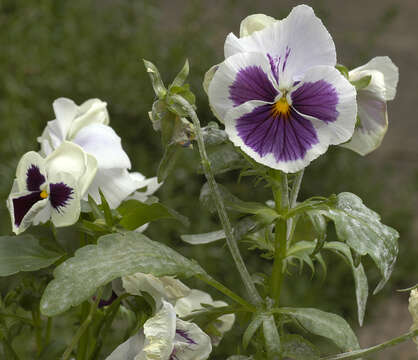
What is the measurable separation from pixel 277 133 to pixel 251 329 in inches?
4.7

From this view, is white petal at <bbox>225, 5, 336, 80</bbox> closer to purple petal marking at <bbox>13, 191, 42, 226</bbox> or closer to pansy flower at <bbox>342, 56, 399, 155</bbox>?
pansy flower at <bbox>342, 56, 399, 155</bbox>

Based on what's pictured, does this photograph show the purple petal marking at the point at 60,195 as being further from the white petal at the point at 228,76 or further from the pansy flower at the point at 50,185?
the white petal at the point at 228,76

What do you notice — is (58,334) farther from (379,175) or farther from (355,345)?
(379,175)

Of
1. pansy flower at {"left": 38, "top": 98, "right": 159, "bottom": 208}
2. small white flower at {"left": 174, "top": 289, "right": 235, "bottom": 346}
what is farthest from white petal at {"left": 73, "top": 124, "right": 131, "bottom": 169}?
small white flower at {"left": 174, "top": 289, "right": 235, "bottom": 346}

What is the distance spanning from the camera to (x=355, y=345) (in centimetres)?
44

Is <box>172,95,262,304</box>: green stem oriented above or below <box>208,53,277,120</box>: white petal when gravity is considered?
below

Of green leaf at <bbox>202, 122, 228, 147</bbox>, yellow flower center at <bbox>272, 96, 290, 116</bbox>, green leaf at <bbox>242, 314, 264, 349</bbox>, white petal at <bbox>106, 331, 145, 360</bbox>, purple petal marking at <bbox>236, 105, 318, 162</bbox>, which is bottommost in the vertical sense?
white petal at <bbox>106, 331, 145, 360</bbox>

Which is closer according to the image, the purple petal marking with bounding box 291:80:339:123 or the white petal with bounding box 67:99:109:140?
the purple petal marking with bounding box 291:80:339:123

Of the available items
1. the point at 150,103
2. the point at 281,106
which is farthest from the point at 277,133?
the point at 150,103

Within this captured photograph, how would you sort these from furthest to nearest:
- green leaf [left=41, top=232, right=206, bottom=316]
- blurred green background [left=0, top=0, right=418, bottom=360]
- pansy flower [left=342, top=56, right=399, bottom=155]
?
blurred green background [left=0, top=0, right=418, bottom=360] < pansy flower [left=342, top=56, right=399, bottom=155] < green leaf [left=41, top=232, right=206, bottom=316]

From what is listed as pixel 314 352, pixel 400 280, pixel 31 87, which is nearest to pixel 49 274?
pixel 314 352

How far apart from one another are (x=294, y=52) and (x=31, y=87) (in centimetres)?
166

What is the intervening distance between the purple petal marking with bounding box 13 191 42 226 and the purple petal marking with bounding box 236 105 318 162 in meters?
0.16

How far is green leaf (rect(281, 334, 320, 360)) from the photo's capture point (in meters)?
0.44
